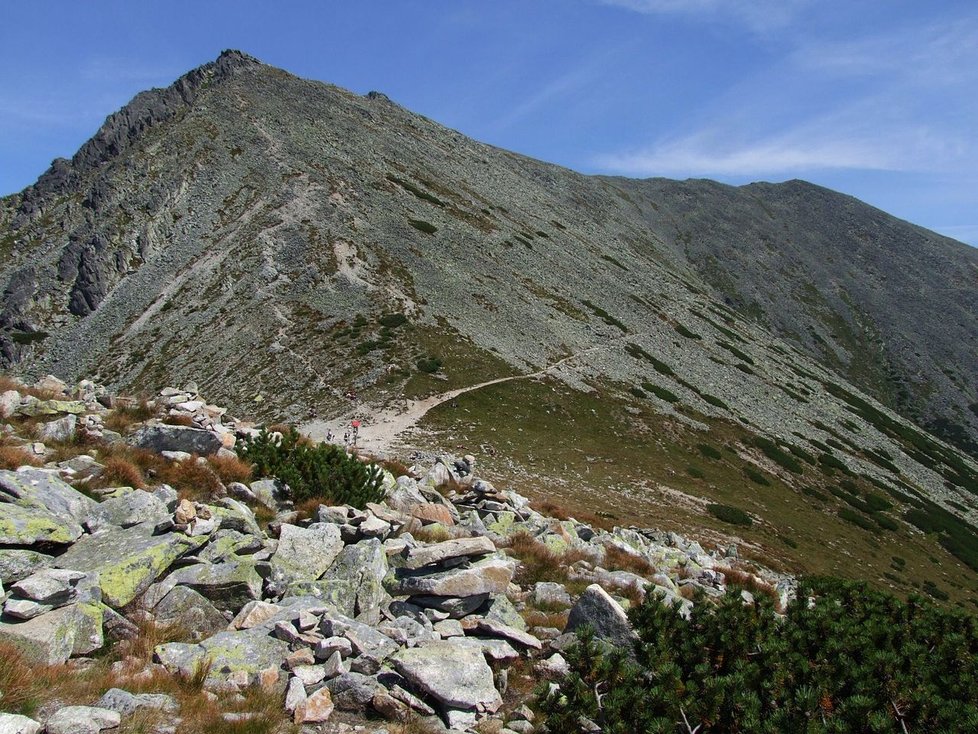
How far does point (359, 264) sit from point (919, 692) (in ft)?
201

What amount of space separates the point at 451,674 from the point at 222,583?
4.28 meters

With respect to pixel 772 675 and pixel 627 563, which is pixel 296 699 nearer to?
pixel 772 675

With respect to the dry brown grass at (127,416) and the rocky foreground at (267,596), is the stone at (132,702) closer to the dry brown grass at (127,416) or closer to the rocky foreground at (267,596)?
the rocky foreground at (267,596)

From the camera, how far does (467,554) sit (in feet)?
37.4

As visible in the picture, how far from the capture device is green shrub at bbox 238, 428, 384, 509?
14297 millimetres

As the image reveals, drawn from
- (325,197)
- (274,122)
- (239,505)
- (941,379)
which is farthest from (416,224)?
(941,379)

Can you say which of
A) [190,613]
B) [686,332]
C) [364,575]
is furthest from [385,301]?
[190,613]

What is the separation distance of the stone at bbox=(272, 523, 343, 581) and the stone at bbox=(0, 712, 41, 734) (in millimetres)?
4858

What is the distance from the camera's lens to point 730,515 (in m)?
36.5

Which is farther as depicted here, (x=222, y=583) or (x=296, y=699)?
(x=222, y=583)

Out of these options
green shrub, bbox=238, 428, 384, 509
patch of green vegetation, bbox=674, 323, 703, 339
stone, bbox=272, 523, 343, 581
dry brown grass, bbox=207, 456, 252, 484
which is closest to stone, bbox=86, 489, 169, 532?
stone, bbox=272, 523, 343, 581

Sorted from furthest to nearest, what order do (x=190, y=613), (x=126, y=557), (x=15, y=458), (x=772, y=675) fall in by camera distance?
(x=15, y=458)
(x=126, y=557)
(x=190, y=613)
(x=772, y=675)

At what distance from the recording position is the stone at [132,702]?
20.7 ft

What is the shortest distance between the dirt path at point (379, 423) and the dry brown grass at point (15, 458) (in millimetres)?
23152
